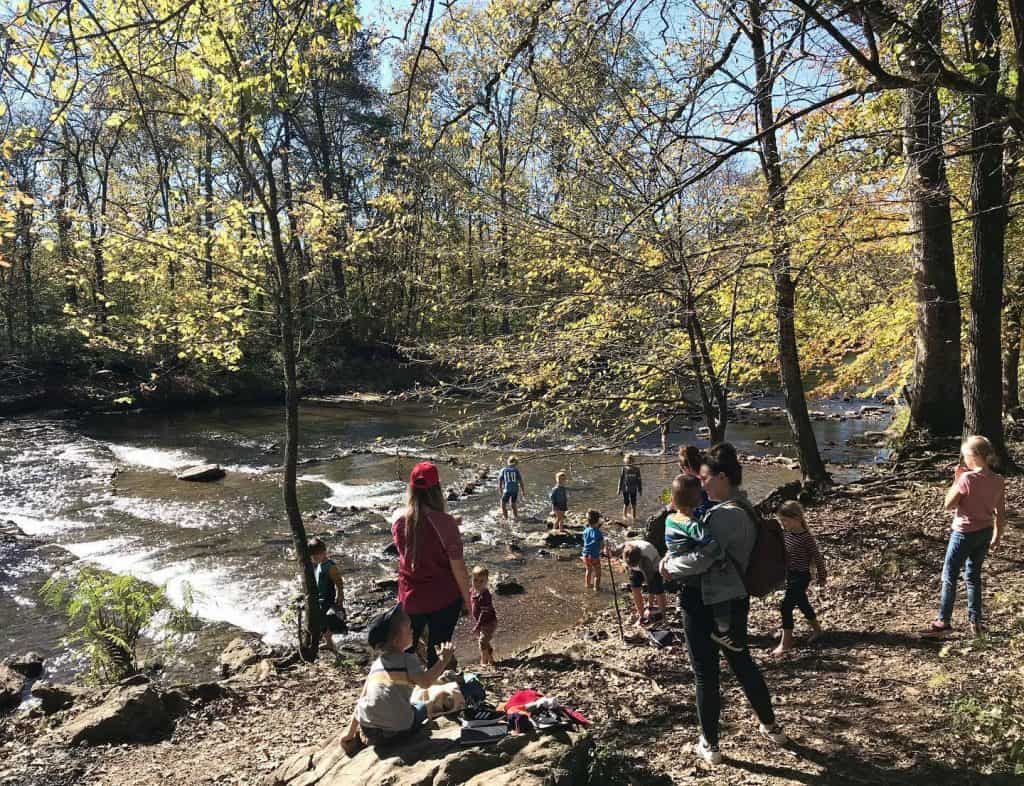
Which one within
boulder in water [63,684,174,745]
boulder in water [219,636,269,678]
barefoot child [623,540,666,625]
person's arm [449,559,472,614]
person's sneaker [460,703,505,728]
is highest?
person's arm [449,559,472,614]

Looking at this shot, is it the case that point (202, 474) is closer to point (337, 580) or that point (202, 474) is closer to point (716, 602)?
point (337, 580)

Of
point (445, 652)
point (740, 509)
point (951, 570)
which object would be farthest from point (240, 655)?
point (951, 570)

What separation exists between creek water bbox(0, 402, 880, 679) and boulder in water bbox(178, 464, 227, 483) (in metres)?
0.35

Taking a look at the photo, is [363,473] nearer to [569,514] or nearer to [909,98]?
[569,514]

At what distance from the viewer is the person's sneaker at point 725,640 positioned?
12.2 ft

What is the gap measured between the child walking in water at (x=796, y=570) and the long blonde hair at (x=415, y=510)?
3016 millimetres

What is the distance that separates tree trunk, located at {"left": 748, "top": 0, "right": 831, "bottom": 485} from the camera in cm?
646

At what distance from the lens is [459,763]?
3.20 m

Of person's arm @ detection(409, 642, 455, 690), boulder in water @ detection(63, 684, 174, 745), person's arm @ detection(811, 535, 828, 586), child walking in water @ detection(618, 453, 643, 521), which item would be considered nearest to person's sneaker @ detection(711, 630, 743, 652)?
person's arm @ detection(409, 642, 455, 690)

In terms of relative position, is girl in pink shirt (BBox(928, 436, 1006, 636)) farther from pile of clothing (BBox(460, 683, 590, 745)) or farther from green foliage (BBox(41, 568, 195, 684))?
green foliage (BBox(41, 568, 195, 684))

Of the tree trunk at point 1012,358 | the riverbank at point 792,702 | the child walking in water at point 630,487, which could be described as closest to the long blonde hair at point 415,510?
the riverbank at point 792,702

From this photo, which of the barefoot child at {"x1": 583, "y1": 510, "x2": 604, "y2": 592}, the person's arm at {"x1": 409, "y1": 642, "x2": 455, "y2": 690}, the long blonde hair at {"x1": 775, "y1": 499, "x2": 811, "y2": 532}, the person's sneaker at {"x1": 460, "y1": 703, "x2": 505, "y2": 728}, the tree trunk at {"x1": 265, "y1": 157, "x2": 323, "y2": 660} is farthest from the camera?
the barefoot child at {"x1": 583, "y1": 510, "x2": 604, "y2": 592}

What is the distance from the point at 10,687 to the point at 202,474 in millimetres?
10300

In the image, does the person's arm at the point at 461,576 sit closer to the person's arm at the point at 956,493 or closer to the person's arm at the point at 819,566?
the person's arm at the point at 819,566
